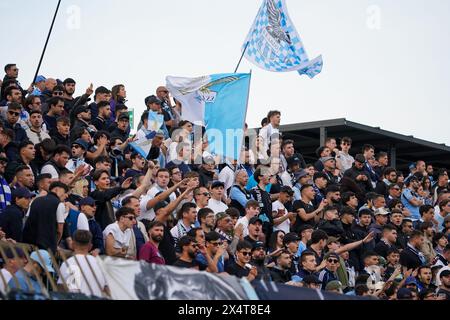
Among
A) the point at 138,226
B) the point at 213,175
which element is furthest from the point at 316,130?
the point at 138,226

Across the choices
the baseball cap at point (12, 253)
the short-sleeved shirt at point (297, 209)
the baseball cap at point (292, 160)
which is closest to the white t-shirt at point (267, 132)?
the baseball cap at point (292, 160)

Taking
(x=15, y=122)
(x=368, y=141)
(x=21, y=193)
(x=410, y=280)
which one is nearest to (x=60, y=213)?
(x=21, y=193)

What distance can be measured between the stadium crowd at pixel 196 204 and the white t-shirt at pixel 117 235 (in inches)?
0.8

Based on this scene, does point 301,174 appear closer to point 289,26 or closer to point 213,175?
point 213,175

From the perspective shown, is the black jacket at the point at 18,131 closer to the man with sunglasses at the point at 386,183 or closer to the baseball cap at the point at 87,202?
the baseball cap at the point at 87,202

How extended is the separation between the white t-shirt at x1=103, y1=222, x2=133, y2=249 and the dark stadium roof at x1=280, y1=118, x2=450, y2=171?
466 inches

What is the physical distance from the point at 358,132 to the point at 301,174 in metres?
6.75

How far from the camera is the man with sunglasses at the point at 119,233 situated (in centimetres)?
1415

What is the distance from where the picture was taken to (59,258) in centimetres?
1192

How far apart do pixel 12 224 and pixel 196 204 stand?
395cm

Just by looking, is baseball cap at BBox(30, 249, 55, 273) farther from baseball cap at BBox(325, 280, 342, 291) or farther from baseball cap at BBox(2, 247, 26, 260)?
baseball cap at BBox(325, 280, 342, 291)

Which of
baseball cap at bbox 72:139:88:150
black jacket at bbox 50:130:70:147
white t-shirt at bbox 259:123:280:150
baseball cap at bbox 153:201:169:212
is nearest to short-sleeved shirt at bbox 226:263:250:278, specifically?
baseball cap at bbox 153:201:169:212

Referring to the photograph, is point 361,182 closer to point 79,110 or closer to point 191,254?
point 79,110

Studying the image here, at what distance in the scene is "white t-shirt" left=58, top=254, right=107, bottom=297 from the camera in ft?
32.3
